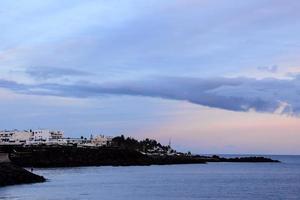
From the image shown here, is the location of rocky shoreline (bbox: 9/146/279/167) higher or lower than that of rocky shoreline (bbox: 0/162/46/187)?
higher

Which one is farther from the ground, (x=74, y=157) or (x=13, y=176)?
(x=74, y=157)

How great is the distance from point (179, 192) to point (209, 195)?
5108mm

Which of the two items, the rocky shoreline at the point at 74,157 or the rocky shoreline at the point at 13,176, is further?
the rocky shoreline at the point at 74,157

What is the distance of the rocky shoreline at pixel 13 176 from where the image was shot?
70.9m

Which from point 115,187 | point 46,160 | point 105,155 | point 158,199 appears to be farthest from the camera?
point 105,155

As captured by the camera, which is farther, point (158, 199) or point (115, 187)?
point (115, 187)

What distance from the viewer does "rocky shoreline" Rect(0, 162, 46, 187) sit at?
233 ft

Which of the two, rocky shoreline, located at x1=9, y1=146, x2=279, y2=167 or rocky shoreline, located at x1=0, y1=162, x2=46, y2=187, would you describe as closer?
rocky shoreline, located at x1=0, y1=162, x2=46, y2=187

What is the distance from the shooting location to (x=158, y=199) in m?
58.4

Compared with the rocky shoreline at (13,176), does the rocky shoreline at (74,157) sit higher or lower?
higher

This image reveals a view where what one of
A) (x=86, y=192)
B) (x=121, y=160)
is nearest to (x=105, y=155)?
(x=121, y=160)

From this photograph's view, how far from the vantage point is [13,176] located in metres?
73.5

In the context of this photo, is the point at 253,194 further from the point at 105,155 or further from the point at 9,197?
the point at 105,155

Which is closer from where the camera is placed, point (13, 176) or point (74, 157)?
point (13, 176)
